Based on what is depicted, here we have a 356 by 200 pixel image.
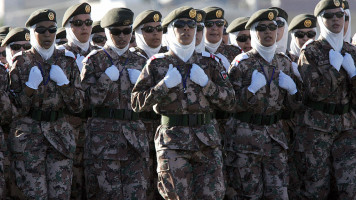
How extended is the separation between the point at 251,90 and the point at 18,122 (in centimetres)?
268

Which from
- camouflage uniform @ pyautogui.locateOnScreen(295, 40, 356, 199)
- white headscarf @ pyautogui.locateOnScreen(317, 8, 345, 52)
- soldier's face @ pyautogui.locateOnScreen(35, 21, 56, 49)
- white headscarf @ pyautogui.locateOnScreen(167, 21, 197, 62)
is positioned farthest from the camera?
white headscarf @ pyautogui.locateOnScreen(317, 8, 345, 52)

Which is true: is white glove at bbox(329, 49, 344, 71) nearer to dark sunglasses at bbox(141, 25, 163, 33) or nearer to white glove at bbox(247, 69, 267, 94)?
white glove at bbox(247, 69, 267, 94)

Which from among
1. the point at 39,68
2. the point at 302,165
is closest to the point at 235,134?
the point at 302,165

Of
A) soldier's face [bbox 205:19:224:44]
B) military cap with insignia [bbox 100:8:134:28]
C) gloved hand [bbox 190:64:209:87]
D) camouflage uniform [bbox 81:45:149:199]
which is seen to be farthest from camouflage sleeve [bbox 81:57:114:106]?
soldier's face [bbox 205:19:224:44]

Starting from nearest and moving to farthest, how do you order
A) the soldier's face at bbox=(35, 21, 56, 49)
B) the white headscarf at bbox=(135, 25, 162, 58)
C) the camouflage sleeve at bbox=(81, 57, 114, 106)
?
the soldier's face at bbox=(35, 21, 56, 49) < the camouflage sleeve at bbox=(81, 57, 114, 106) < the white headscarf at bbox=(135, 25, 162, 58)

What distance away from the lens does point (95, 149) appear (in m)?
8.25

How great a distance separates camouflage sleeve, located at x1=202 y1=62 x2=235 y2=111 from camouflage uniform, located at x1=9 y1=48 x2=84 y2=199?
1.57 meters

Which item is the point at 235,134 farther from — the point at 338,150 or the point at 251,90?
the point at 338,150

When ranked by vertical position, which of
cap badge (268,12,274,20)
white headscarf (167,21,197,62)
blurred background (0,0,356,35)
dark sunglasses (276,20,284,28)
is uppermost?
blurred background (0,0,356,35)

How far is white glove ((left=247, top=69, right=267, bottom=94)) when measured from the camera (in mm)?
8180

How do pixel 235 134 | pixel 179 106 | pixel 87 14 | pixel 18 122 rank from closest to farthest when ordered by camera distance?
1. pixel 179 106
2. pixel 18 122
3. pixel 235 134
4. pixel 87 14

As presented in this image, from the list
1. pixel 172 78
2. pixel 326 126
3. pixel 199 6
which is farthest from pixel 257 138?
pixel 199 6

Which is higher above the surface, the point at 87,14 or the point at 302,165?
the point at 87,14

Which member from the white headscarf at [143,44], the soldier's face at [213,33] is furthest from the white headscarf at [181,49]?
A: the soldier's face at [213,33]
